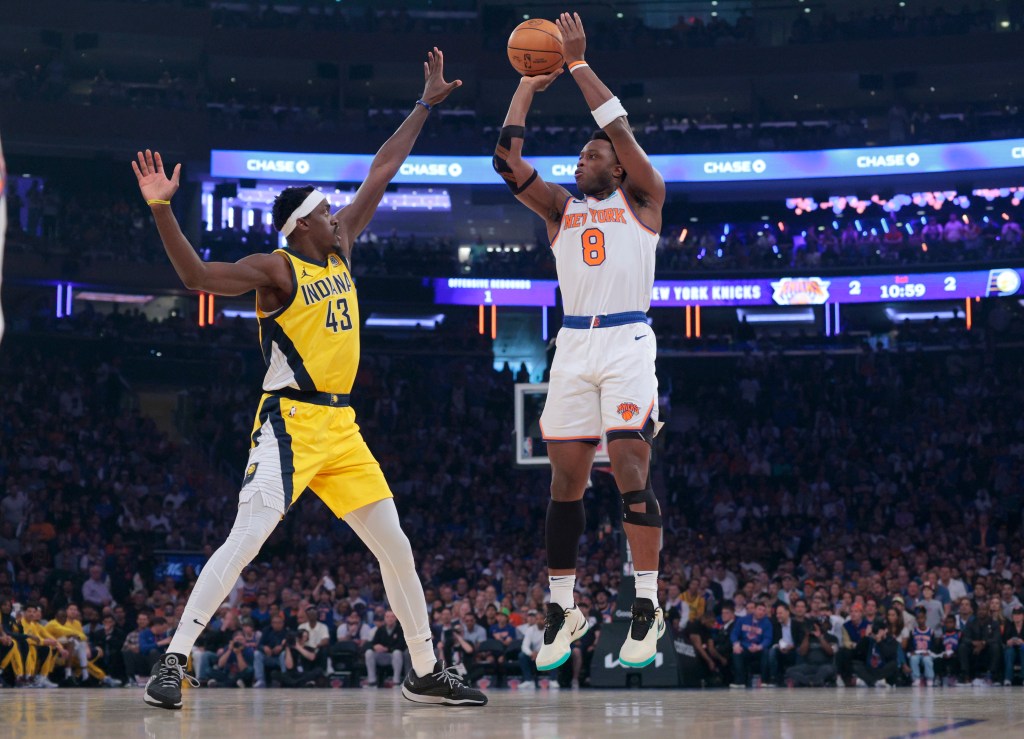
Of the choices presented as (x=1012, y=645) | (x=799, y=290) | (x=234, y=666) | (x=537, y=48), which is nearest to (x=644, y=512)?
(x=537, y=48)

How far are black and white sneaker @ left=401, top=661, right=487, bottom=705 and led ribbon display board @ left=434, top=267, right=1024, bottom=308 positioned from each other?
85.2 feet

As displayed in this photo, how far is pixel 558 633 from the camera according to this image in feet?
21.4

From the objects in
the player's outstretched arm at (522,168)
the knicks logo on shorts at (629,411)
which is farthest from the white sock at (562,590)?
the player's outstretched arm at (522,168)

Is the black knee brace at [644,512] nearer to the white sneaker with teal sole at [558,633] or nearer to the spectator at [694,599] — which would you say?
the white sneaker with teal sole at [558,633]

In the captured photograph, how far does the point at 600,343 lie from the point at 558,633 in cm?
155

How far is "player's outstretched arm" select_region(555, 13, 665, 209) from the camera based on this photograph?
6.53 metres

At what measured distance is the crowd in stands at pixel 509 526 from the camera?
16375 mm

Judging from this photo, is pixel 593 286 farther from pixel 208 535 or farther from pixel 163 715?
pixel 208 535

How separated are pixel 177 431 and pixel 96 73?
1096 centimetres

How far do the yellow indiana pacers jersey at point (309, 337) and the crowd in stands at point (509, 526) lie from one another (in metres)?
10.2

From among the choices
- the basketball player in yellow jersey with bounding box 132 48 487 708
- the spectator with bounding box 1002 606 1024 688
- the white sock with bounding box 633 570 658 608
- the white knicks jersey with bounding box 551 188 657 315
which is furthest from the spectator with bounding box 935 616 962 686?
the basketball player in yellow jersey with bounding box 132 48 487 708

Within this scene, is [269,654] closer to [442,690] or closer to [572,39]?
[442,690]

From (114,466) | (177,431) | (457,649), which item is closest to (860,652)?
(457,649)

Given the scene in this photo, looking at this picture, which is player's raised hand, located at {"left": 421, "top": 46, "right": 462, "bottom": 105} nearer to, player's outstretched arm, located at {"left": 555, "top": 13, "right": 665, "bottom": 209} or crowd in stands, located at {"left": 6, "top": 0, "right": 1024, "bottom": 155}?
player's outstretched arm, located at {"left": 555, "top": 13, "right": 665, "bottom": 209}
